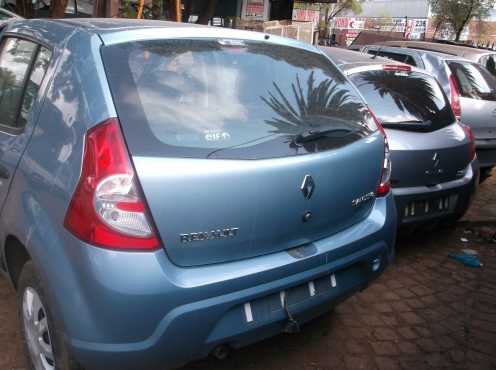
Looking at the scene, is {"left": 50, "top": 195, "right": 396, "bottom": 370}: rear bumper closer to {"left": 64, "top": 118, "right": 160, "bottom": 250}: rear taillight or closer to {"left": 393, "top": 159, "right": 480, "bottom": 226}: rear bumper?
{"left": 64, "top": 118, "right": 160, "bottom": 250}: rear taillight

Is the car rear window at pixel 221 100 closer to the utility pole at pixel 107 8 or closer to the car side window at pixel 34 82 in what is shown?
the car side window at pixel 34 82

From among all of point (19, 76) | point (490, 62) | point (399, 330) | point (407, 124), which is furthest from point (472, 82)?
point (19, 76)

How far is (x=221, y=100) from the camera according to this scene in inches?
89.0

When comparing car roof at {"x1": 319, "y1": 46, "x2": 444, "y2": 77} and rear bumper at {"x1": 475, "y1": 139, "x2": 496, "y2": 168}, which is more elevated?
car roof at {"x1": 319, "y1": 46, "x2": 444, "y2": 77}

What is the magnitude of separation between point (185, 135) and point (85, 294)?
2.31 feet

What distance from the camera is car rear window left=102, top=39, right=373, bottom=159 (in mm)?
2037

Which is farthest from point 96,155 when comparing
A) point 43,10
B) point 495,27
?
point 495,27

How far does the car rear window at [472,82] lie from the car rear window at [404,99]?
7.99 feet

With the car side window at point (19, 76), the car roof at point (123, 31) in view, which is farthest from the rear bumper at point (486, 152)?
the car side window at point (19, 76)

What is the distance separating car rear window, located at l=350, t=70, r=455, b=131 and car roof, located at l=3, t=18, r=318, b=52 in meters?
1.47

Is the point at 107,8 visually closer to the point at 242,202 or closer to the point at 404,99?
the point at 404,99

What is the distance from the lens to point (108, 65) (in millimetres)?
2092

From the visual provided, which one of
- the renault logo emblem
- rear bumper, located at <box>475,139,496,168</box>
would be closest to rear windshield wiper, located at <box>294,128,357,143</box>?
the renault logo emblem

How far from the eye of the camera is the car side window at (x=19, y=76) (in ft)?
8.16
